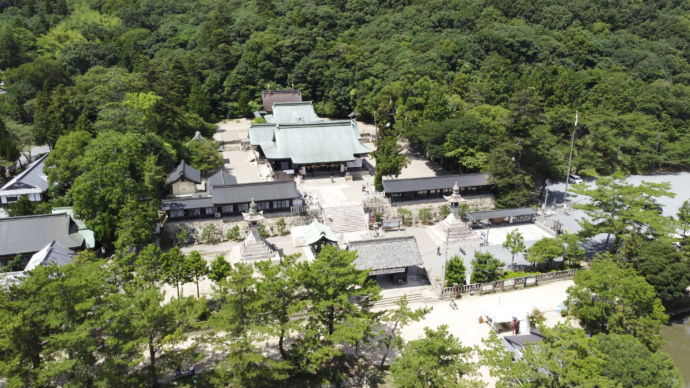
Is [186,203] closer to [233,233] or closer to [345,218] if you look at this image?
[233,233]

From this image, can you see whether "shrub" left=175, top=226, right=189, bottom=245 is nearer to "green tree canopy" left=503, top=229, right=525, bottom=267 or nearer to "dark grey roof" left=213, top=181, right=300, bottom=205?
"dark grey roof" left=213, top=181, right=300, bottom=205

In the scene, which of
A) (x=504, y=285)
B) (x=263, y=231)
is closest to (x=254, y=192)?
(x=263, y=231)

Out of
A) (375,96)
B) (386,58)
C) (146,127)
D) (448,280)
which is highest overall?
(386,58)

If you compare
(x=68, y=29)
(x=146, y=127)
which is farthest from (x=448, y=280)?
(x=68, y=29)

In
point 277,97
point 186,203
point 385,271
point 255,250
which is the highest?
point 277,97

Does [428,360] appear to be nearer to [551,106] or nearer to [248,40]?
[551,106]

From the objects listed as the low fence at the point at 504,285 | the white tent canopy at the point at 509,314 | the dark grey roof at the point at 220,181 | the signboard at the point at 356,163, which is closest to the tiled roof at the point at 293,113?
the signboard at the point at 356,163
